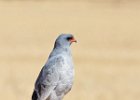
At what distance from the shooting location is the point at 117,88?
39.6ft

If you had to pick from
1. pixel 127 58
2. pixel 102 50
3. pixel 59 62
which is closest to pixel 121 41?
pixel 102 50

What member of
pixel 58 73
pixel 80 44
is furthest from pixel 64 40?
pixel 80 44

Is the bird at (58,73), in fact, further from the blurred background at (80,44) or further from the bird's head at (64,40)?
the blurred background at (80,44)

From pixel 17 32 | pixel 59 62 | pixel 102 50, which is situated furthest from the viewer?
pixel 17 32

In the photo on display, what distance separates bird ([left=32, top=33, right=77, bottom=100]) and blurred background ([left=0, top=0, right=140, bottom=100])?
491cm

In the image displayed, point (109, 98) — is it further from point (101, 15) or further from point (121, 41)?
point (101, 15)

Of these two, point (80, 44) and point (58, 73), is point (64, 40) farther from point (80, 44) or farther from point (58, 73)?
point (80, 44)

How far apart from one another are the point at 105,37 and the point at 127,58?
5516 mm

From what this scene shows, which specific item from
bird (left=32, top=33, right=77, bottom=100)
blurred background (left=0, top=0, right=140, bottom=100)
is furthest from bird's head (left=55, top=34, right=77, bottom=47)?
blurred background (left=0, top=0, right=140, bottom=100)

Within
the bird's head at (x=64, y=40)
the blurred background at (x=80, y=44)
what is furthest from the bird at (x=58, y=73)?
the blurred background at (x=80, y=44)

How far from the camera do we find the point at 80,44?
21.7 metres

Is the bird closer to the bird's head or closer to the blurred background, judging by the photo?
the bird's head

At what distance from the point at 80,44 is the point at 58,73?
1651 cm

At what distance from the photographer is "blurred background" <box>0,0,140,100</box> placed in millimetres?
12008
